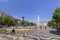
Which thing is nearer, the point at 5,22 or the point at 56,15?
the point at 56,15

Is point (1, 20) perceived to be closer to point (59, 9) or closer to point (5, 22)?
point (5, 22)

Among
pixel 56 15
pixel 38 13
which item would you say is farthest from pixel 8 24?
pixel 56 15

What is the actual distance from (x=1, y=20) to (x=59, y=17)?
214ft

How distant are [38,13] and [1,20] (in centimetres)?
2643

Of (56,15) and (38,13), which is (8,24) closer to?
(38,13)

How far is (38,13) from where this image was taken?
119125 millimetres

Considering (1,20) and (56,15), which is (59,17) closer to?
(56,15)

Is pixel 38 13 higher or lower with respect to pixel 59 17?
higher

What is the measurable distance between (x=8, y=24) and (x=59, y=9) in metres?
67.5

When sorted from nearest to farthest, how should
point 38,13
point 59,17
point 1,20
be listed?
1. point 59,17
2. point 1,20
3. point 38,13

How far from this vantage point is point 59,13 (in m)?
48.7

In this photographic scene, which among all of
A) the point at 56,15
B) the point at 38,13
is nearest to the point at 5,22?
the point at 38,13

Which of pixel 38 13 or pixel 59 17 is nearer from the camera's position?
pixel 59 17

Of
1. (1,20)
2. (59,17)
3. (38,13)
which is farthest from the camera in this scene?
(38,13)
